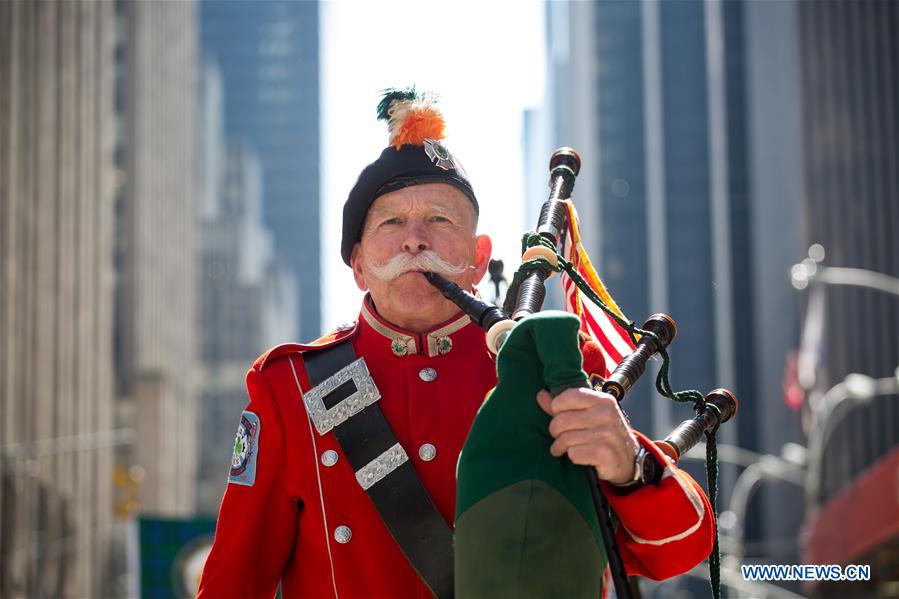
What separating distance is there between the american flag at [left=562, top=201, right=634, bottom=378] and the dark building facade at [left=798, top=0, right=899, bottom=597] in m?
42.9

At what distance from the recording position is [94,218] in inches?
1989

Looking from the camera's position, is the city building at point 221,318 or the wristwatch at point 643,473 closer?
the wristwatch at point 643,473

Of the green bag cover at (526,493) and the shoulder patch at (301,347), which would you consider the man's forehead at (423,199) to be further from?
the green bag cover at (526,493)

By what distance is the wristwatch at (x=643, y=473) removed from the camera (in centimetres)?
295

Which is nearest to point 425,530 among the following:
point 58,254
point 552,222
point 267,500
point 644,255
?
point 267,500

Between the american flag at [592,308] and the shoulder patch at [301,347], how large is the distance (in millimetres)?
711

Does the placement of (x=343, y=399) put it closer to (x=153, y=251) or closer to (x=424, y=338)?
(x=424, y=338)

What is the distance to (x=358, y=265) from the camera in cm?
394

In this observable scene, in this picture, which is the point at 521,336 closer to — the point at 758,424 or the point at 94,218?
the point at 94,218

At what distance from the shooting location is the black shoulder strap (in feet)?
11.0

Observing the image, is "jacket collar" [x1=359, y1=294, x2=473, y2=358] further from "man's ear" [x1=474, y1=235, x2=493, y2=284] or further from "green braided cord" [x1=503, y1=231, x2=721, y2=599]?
"green braided cord" [x1=503, y1=231, x2=721, y2=599]

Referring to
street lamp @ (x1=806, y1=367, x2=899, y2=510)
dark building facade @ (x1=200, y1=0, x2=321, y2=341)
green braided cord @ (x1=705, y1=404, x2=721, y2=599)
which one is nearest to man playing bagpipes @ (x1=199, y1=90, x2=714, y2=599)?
green braided cord @ (x1=705, y1=404, x2=721, y2=599)

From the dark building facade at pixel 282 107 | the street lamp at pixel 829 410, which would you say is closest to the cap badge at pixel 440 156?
the street lamp at pixel 829 410

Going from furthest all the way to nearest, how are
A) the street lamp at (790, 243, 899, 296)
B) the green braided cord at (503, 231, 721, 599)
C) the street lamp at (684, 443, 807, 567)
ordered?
the street lamp at (684, 443, 807, 567) < the street lamp at (790, 243, 899, 296) < the green braided cord at (503, 231, 721, 599)
